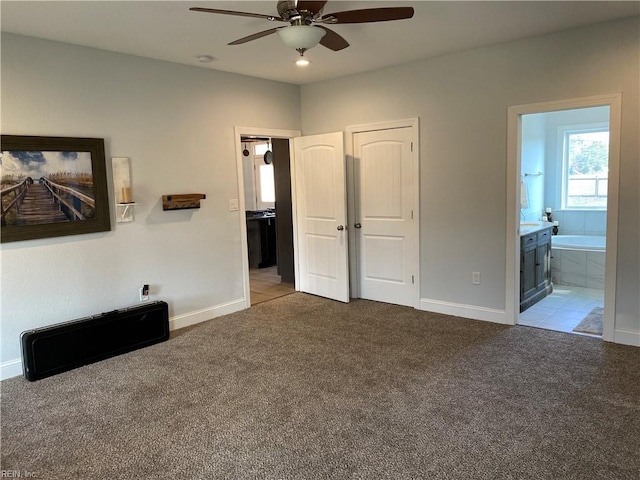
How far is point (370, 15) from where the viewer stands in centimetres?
261

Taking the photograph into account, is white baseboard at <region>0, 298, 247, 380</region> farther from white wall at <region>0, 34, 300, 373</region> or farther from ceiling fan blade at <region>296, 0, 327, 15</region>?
ceiling fan blade at <region>296, 0, 327, 15</region>

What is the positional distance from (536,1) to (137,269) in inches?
→ 149

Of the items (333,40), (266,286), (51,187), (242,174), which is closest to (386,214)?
(242,174)

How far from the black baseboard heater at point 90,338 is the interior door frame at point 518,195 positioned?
10.5 ft

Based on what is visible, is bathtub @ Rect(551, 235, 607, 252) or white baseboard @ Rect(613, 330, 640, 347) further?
bathtub @ Rect(551, 235, 607, 252)

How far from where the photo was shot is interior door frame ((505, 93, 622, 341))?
3568mm

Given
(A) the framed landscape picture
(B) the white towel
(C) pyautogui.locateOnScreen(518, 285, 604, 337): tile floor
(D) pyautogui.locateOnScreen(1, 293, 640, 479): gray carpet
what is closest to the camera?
(D) pyautogui.locateOnScreen(1, 293, 640, 479): gray carpet

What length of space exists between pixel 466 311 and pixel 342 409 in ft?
7.22

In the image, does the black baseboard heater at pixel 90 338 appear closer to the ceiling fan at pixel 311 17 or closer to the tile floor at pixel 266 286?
the tile floor at pixel 266 286

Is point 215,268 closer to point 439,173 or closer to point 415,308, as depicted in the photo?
point 415,308

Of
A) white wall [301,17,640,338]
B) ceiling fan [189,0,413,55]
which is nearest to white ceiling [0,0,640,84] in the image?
white wall [301,17,640,338]

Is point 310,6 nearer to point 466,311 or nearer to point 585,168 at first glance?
point 466,311

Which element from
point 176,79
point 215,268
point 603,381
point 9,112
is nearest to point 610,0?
point 603,381

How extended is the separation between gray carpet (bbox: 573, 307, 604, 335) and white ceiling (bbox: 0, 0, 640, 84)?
8.40 feet
